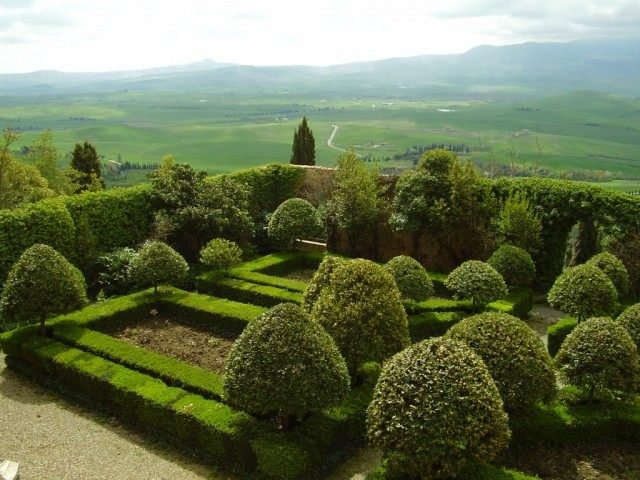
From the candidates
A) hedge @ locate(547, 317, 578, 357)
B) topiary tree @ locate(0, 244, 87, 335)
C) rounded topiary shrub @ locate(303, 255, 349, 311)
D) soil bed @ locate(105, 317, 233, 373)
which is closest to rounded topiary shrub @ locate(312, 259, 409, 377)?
rounded topiary shrub @ locate(303, 255, 349, 311)

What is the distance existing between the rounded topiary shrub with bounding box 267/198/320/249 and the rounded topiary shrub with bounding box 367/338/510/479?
1372 cm

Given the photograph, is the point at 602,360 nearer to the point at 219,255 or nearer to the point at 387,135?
the point at 219,255

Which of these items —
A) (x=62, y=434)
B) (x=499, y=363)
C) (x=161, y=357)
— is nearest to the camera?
(x=499, y=363)

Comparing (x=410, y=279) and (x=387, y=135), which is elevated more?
(x=410, y=279)

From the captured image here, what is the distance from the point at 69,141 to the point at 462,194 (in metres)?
128

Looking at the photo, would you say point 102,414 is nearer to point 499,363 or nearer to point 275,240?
point 499,363

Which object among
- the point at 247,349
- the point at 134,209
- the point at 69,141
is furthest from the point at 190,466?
the point at 69,141

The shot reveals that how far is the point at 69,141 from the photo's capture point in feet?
431

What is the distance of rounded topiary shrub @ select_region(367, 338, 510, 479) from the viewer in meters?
8.17

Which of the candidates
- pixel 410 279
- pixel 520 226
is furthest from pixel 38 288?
pixel 520 226

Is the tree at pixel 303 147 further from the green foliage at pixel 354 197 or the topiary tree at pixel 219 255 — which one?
the topiary tree at pixel 219 255

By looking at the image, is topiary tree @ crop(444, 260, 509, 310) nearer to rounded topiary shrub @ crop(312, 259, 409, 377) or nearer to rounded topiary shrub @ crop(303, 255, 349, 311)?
rounded topiary shrub @ crop(312, 259, 409, 377)

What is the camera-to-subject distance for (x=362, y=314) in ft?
37.7

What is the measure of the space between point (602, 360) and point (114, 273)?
1455 centimetres
